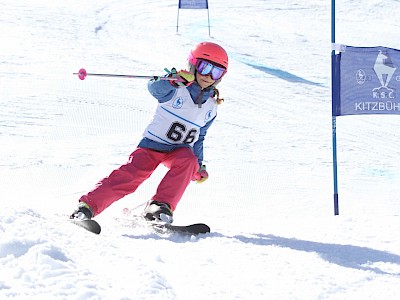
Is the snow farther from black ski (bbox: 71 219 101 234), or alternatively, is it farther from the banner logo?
the banner logo

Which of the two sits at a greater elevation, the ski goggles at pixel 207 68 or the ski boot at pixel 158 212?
the ski goggles at pixel 207 68

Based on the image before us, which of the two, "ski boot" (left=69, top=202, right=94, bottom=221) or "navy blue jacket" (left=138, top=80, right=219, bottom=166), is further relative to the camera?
"navy blue jacket" (left=138, top=80, right=219, bottom=166)

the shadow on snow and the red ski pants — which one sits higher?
the red ski pants

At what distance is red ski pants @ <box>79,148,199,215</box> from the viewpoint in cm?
429

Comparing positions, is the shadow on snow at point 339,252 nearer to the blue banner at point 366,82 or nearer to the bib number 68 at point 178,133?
the bib number 68 at point 178,133

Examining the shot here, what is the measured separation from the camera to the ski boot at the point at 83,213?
4043 millimetres

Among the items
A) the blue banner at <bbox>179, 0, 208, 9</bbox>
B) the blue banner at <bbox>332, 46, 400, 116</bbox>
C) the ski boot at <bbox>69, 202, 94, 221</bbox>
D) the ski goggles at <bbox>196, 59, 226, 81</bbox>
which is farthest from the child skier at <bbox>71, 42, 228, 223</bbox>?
the blue banner at <bbox>179, 0, 208, 9</bbox>

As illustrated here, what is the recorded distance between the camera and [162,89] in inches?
179

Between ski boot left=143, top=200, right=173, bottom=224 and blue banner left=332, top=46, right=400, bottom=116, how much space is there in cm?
163

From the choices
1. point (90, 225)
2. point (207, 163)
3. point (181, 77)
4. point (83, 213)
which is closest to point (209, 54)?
point (181, 77)


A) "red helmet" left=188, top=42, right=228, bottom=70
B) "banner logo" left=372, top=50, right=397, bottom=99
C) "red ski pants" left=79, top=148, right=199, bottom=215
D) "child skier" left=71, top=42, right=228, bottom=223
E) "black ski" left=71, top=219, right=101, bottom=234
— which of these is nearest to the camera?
"black ski" left=71, top=219, right=101, bottom=234

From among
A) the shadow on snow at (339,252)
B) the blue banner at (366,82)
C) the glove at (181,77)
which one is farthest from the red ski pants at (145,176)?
the blue banner at (366,82)

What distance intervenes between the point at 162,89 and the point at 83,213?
96 cm

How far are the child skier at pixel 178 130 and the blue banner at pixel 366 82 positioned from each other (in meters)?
0.97
